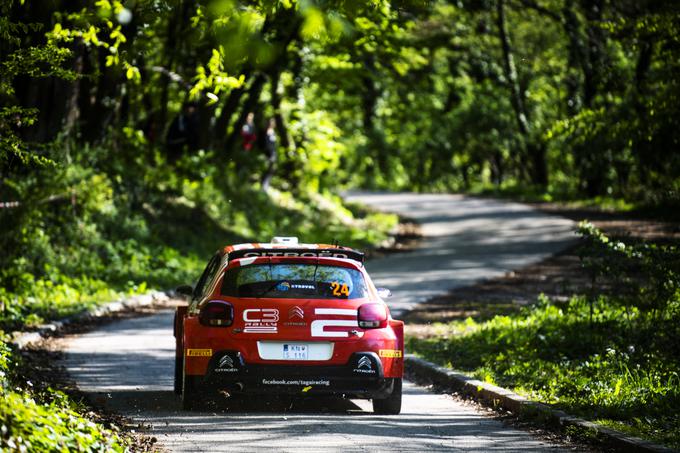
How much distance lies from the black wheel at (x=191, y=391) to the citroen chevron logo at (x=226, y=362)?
10.0 inches

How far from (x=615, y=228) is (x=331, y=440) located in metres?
21.3

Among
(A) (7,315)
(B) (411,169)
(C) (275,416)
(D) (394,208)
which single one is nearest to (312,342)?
(C) (275,416)

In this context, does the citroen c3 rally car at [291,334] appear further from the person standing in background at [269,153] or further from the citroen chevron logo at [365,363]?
the person standing in background at [269,153]

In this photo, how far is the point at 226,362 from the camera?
10.0 metres

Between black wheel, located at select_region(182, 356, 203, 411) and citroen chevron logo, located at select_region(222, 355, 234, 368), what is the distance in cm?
25

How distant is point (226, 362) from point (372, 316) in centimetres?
136

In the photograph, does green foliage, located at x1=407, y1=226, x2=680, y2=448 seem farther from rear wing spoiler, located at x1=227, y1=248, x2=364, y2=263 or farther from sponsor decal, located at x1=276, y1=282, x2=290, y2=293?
sponsor decal, located at x1=276, y1=282, x2=290, y2=293

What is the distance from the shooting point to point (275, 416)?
10.1m

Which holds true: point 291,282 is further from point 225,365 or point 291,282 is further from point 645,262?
point 645,262

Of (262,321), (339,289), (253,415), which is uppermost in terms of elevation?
(339,289)

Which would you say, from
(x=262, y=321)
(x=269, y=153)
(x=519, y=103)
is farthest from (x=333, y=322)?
(x=519, y=103)

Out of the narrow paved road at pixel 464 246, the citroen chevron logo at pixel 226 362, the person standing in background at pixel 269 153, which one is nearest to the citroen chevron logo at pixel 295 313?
the citroen chevron logo at pixel 226 362

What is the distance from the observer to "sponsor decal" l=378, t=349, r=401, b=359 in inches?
407

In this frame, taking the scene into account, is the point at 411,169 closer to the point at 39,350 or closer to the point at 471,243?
the point at 471,243
